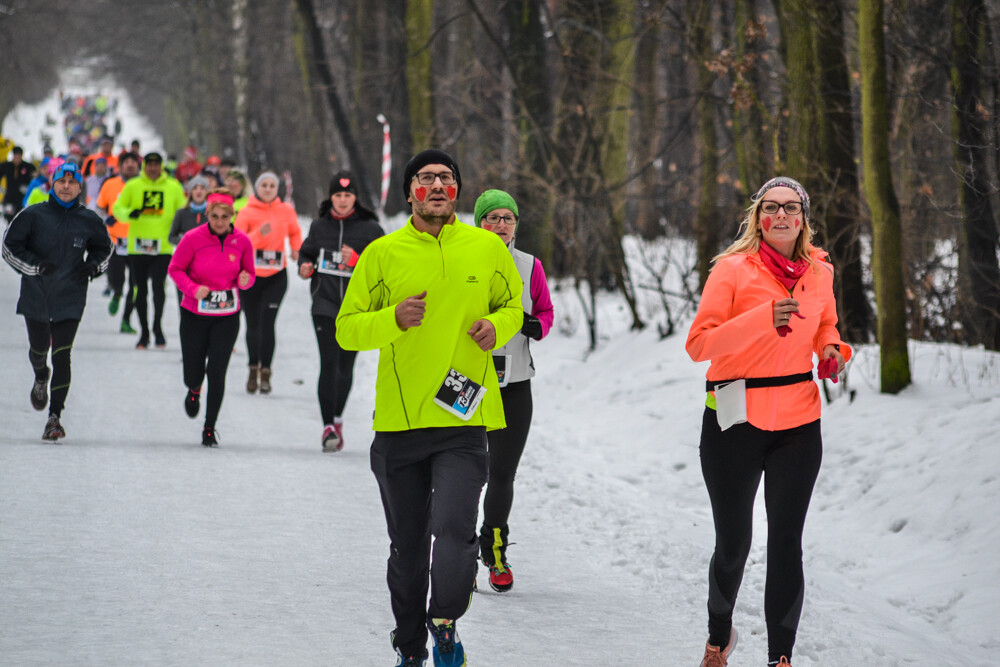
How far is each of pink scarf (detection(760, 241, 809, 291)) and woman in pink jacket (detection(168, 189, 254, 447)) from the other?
5.40 m

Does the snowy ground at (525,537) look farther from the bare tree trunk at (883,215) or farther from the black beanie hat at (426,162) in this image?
the black beanie hat at (426,162)

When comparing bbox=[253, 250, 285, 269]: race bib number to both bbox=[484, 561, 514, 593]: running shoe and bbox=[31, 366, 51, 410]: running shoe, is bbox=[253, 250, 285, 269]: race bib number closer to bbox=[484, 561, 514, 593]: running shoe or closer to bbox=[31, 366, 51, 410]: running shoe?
bbox=[31, 366, 51, 410]: running shoe

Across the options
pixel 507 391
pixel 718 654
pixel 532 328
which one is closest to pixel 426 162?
pixel 532 328

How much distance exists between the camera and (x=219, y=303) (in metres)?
9.37

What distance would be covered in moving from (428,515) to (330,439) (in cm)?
509

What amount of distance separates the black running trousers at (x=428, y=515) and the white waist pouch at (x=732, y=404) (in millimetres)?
962

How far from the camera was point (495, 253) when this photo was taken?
486 cm

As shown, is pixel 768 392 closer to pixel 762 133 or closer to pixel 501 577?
pixel 501 577

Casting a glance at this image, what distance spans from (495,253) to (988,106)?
752cm

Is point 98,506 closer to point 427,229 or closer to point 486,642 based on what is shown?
point 486,642

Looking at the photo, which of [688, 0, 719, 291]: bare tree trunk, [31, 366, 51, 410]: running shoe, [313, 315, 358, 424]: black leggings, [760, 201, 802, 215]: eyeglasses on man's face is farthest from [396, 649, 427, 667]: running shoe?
[688, 0, 719, 291]: bare tree trunk

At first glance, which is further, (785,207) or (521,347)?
(521,347)

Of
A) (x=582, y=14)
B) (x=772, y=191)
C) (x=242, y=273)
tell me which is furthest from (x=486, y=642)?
(x=582, y=14)

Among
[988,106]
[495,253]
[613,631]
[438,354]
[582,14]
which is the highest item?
[582,14]
